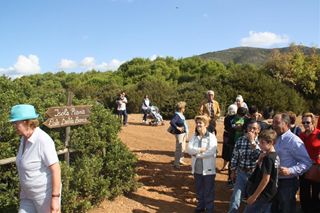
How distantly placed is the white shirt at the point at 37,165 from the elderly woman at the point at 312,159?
11.6ft

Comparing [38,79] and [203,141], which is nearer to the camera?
[203,141]

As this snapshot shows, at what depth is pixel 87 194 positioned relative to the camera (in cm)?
635

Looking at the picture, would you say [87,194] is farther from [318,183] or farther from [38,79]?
[38,79]

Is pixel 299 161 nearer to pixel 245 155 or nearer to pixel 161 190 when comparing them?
pixel 245 155

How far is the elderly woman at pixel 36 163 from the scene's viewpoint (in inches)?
149

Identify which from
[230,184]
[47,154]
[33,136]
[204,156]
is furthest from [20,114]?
[230,184]

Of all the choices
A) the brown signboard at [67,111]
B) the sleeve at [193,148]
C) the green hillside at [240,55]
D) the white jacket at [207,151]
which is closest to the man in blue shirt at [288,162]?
the white jacket at [207,151]

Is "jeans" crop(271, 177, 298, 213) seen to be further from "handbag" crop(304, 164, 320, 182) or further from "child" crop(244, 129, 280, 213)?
"child" crop(244, 129, 280, 213)

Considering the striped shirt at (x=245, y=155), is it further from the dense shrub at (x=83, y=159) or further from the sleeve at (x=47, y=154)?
the sleeve at (x=47, y=154)

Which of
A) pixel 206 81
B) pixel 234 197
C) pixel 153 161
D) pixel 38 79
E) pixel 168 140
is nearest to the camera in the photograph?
pixel 234 197

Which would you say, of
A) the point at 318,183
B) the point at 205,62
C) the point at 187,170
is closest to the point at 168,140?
the point at 187,170

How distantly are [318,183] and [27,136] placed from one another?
396cm

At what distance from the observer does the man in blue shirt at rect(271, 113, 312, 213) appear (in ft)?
17.2

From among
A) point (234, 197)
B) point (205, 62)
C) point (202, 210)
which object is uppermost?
point (205, 62)
